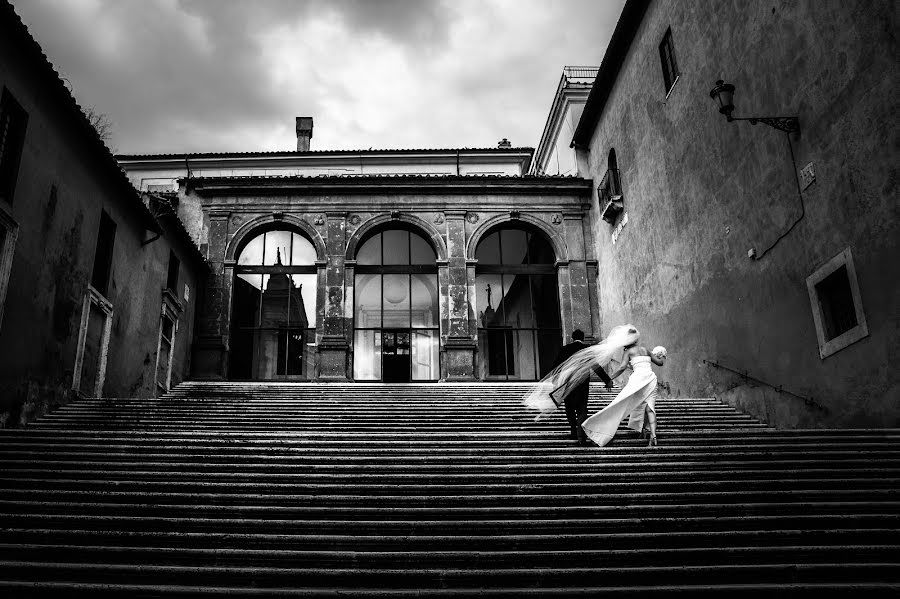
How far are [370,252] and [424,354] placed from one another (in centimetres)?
346

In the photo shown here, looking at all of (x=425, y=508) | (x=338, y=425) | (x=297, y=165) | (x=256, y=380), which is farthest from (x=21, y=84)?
(x=297, y=165)

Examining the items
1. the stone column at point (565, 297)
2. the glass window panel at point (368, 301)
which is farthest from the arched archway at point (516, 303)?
the glass window panel at point (368, 301)

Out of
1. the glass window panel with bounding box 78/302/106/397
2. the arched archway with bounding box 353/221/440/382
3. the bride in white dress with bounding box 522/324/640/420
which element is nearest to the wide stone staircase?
the bride in white dress with bounding box 522/324/640/420

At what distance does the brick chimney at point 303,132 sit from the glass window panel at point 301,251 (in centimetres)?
889

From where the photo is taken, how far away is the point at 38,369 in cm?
1062

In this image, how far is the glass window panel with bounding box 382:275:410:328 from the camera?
19.5 meters

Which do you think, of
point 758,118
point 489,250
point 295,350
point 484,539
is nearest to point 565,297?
point 489,250

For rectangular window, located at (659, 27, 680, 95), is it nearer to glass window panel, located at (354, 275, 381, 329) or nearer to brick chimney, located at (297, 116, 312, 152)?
glass window panel, located at (354, 275, 381, 329)

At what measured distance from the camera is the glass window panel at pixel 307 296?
19.2 metres

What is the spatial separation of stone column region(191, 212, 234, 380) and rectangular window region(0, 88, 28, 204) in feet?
29.2

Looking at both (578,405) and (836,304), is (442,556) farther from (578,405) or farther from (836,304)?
(836,304)

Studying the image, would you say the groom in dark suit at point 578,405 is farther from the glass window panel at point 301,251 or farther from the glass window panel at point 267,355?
the glass window panel at point 301,251

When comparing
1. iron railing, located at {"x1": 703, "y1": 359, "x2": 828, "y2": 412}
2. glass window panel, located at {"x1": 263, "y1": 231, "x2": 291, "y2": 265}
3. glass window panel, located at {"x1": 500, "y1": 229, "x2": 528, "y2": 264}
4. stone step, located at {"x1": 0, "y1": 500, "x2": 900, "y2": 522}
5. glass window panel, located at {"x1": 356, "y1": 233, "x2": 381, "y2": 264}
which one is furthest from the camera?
glass window panel, located at {"x1": 500, "y1": 229, "x2": 528, "y2": 264}

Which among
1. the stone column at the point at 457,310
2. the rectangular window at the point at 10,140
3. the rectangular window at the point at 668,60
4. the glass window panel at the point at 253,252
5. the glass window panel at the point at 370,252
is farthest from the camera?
the glass window panel at the point at 370,252
